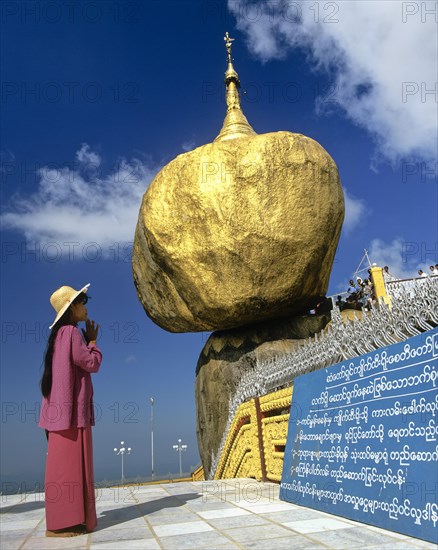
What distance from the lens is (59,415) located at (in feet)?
12.3

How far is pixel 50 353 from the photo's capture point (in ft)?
13.2

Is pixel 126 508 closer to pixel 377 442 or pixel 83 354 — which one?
pixel 83 354

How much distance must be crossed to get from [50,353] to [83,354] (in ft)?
1.06

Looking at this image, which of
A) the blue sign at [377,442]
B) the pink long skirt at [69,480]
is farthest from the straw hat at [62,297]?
the blue sign at [377,442]

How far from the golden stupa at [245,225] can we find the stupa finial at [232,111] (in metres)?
1.82

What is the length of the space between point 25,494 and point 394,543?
5.39m

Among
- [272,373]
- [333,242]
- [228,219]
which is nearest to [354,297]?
[333,242]

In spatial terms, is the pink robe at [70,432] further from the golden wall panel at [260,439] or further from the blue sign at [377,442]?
the golden wall panel at [260,439]

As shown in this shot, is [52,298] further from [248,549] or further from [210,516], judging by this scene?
[248,549]

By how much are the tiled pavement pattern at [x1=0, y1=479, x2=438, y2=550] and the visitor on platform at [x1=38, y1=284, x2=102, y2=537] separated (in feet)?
0.62

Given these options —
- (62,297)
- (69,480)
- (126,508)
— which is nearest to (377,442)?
(69,480)

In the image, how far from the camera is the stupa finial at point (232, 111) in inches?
533

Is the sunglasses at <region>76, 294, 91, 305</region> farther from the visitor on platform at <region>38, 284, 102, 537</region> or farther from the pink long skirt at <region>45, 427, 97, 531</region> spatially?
the pink long skirt at <region>45, 427, 97, 531</region>

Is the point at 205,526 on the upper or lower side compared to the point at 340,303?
lower
